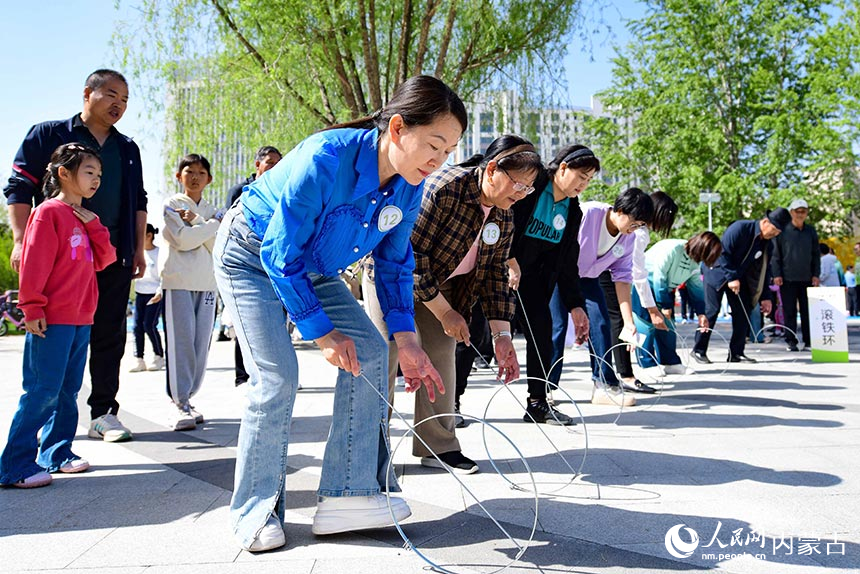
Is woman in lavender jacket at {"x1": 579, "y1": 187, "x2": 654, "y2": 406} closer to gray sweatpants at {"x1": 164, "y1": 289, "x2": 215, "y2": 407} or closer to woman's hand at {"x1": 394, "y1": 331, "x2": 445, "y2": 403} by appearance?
gray sweatpants at {"x1": 164, "y1": 289, "x2": 215, "y2": 407}

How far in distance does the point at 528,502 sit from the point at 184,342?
283 cm

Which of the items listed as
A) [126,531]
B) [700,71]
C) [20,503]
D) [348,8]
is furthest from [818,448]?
[700,71]

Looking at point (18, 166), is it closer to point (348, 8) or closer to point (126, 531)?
point (126, 531)

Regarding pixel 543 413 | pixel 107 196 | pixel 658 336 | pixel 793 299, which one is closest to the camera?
pixel 107 196

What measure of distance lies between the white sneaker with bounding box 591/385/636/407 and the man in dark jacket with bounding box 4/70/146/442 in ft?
10.8

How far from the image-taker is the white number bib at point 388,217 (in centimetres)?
262

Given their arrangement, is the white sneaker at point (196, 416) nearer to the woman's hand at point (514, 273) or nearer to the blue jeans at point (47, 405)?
the blue jeans at point (47, 405)

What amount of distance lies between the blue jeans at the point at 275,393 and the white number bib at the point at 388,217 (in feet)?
1.00

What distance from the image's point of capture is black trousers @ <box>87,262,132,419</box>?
14.3 ft

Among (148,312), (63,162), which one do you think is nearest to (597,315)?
(63,162)

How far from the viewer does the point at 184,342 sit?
16.4ft

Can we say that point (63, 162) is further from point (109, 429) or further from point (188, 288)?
point (109, 429)

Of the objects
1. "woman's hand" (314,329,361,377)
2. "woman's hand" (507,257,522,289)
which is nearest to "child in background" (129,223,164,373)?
"woman's hand" (507,257,522,289)

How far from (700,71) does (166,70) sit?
17.6 meters
